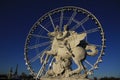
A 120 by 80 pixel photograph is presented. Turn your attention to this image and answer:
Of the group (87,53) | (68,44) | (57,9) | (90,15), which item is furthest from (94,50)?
(57,9)

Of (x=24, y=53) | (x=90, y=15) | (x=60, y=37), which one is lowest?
(x=24, y=53)

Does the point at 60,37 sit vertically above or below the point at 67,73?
above

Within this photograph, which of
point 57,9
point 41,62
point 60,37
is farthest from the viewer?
point 57,9

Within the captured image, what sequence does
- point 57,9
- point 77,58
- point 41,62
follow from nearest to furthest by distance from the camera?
1. point 77,58
2. point 41,62
3. point 57,9

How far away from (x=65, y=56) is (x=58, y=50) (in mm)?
989

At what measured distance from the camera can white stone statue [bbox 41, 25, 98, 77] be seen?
727 inches

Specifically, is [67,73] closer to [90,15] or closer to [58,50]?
[58,50]

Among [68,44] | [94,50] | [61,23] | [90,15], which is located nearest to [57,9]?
[61,23]

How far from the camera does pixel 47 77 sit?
19.3m

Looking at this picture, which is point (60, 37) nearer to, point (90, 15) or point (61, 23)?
point (61, 23)

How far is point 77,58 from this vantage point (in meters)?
18.4

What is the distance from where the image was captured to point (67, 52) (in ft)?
61.8

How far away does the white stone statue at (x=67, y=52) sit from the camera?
18.5 m

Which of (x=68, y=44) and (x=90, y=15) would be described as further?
(x=90, y=15)
